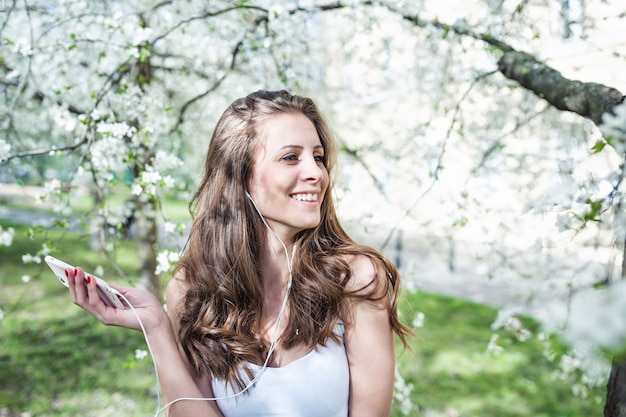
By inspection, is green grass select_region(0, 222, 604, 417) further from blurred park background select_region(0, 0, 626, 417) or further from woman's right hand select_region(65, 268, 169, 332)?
woman's right hand select_region(65, 268, 169, 332)

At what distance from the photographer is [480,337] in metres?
5.74

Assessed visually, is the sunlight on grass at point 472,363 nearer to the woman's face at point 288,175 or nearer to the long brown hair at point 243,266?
the long brown hair at point 243,266

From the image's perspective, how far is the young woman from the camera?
5.66 feet

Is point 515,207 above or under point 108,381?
above

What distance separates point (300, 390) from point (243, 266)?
0.48 meters

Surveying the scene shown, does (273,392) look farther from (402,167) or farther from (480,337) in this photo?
(480,337)

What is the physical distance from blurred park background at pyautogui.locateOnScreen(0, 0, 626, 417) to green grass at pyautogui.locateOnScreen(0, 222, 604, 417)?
24mm

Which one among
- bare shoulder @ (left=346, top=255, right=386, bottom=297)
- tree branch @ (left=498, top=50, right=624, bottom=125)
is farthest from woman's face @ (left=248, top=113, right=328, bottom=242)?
tree branch @ (left=498, top=50, right=624, bottom=125)

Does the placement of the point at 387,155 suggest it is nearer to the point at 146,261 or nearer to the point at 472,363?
the point at 472,363

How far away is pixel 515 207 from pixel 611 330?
461 centimetres

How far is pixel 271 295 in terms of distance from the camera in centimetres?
200

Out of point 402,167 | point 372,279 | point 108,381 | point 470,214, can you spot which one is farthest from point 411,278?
point 108,381

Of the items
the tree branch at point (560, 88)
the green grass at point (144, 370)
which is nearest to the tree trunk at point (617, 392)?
the tree branch at point (560, 88)

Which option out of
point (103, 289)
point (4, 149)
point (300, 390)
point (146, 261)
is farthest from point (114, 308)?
point (146, 261)
